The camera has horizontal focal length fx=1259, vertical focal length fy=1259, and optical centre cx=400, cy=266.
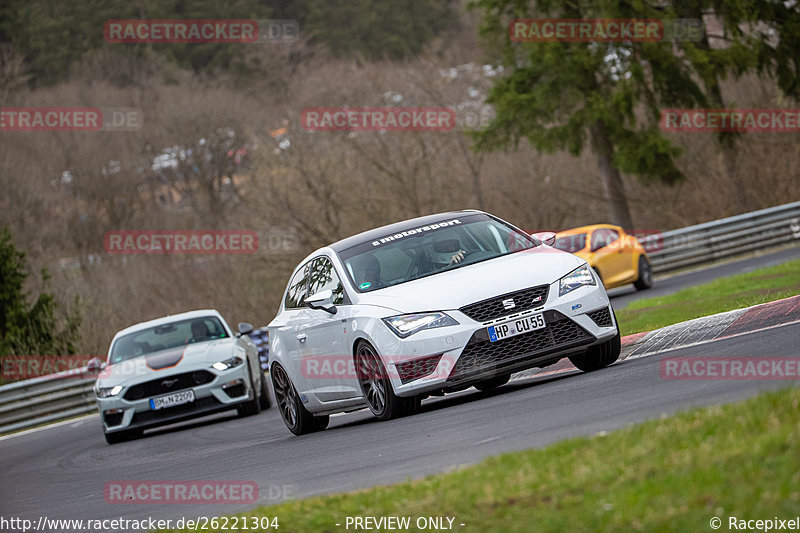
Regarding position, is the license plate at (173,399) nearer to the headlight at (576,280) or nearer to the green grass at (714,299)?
the green grass at (714,299)

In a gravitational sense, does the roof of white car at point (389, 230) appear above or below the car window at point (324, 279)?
above

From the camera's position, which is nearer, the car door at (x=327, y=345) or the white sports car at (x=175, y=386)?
the car door at (x=327, y=345)

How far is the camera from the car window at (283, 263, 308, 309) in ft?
42.2

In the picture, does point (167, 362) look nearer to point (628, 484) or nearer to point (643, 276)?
point (628, 484)

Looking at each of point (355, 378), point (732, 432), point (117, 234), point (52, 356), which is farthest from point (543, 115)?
point (117, 234)

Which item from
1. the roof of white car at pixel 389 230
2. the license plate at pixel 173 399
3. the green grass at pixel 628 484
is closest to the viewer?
the green grass at pixel 628 484

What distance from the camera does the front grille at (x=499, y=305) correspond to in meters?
10.5

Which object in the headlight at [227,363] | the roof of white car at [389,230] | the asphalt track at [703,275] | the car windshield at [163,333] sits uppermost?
the roof of white car at [389,230]

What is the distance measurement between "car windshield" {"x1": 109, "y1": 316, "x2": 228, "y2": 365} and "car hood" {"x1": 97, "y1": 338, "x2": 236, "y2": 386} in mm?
271

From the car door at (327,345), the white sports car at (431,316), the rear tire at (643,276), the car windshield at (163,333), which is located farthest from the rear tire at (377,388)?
the rear tire at (643,276)

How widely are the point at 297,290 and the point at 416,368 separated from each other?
2937 millimetres

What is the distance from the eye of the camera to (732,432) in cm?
597

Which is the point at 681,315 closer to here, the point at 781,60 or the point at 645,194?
the point at 781,60

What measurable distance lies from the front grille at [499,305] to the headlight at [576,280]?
28 centimetres
